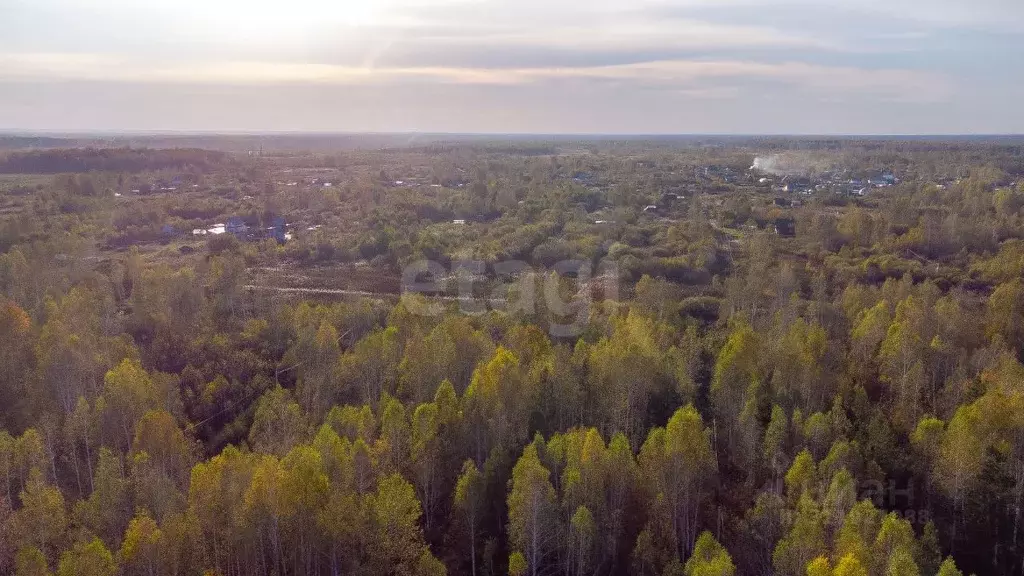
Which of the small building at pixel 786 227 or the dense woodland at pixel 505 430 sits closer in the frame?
the dense woodland at pixel 505 430

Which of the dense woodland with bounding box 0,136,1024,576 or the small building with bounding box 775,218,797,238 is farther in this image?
the small building with bounding box 775,218,797,238

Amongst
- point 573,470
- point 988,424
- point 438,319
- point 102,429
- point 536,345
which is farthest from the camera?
point 438,319

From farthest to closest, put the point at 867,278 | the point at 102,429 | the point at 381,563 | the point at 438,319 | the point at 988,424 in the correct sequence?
the point at 867,278 → the point at 438,319 → the point at 102,429 → the point at 988,424 → the point at 381,563

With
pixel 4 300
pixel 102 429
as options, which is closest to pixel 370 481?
pixel 102 429

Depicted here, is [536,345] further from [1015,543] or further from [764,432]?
[1015,543]

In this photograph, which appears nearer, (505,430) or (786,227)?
(505,430)

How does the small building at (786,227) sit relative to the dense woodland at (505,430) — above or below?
above

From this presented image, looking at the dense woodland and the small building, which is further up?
the small building

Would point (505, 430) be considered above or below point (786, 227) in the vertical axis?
below
